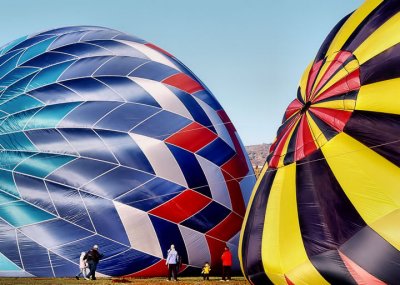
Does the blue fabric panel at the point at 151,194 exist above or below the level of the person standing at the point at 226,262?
above

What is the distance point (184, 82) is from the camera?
20.8m

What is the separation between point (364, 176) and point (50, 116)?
35.7ft

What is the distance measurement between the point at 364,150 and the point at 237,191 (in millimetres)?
9620

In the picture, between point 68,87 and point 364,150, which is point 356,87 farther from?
point 68,87

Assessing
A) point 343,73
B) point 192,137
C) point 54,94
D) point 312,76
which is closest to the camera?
point 343,73

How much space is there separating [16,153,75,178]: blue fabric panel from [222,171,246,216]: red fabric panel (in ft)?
14.9

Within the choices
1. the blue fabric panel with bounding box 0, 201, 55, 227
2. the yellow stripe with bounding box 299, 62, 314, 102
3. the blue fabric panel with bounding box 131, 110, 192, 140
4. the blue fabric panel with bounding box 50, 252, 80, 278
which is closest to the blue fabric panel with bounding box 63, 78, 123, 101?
the blue fabric panel with bounding box 131, 110, 192, 140

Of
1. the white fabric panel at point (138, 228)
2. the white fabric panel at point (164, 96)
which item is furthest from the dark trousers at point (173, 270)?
the white fabric panel at point (164, 96)

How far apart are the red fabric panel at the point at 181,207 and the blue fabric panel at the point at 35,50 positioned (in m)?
5.99

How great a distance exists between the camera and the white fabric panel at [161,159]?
1883 centimetres

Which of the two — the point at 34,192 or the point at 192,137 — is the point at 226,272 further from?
the point at 34,192

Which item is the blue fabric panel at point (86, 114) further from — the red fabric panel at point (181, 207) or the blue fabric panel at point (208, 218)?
the blue fabric panel at point (208, 218)

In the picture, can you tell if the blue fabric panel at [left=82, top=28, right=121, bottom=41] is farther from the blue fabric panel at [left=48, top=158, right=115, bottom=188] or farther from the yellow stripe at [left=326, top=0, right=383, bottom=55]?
the yellow stripe at [left=326, top=0, right=383, bottom=55]

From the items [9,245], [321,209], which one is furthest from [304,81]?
[9,245]
